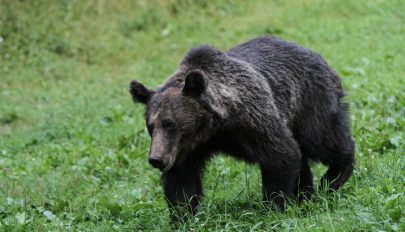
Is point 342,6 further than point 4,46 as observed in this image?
Yes

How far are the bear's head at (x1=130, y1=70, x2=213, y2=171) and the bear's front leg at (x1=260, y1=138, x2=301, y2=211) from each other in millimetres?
646

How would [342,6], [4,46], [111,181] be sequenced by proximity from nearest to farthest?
[111,181] < [4,46] < [342,6]

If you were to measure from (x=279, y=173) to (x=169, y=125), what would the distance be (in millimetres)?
1157

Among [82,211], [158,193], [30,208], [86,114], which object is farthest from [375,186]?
[86,114]

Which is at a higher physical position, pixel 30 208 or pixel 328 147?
pixel 328 147

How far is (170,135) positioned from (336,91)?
7.48 feet

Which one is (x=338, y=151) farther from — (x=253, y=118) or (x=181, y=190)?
(x=181, y=190)

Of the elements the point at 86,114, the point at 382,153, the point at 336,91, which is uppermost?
the point at 336,91

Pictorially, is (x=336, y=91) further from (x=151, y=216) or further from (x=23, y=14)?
(x=23, y=14)

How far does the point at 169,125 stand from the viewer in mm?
6074

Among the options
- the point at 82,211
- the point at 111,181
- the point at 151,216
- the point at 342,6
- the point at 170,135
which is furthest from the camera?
the point at 342,6

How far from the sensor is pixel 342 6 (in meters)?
17.8

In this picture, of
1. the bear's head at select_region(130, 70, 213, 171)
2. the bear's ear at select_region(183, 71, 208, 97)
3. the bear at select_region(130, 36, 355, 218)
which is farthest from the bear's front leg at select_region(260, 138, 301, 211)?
the bear's ear at select_region(183, 71, 208, 97)

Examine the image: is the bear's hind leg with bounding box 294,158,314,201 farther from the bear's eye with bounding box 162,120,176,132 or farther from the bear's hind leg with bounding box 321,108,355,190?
the bear's eye with bounding box 162,120,176,132
